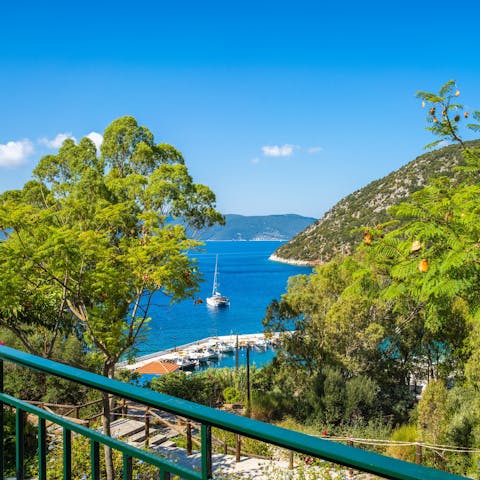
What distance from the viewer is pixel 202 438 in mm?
1146

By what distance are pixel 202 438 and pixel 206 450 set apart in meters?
0.03

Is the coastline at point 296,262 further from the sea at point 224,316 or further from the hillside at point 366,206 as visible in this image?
the sea at point 224,316

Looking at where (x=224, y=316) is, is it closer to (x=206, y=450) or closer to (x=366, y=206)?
(x=366, y=206)

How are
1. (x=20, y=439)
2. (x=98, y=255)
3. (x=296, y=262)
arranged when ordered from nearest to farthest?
1. (x=20, y=439)
2. (x=98, y=255)
3. (x=296, y=262)

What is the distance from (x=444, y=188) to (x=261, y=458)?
6765mm

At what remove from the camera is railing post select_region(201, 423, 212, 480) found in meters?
1.13

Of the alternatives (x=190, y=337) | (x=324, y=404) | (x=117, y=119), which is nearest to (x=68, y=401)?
(x=324, y=404)

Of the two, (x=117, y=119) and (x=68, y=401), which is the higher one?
(x=117, y=119)

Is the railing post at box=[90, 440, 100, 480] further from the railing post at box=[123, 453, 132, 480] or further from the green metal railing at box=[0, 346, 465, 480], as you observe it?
the railing post at box=[123, 453, 132, 480]

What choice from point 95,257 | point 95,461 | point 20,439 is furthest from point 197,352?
point 95,461

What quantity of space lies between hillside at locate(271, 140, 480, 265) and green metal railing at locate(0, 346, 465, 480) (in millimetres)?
51523

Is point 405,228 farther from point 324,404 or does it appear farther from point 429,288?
point 324,404

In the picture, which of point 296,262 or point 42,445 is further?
point 296,262

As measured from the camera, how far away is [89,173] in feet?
56.3
